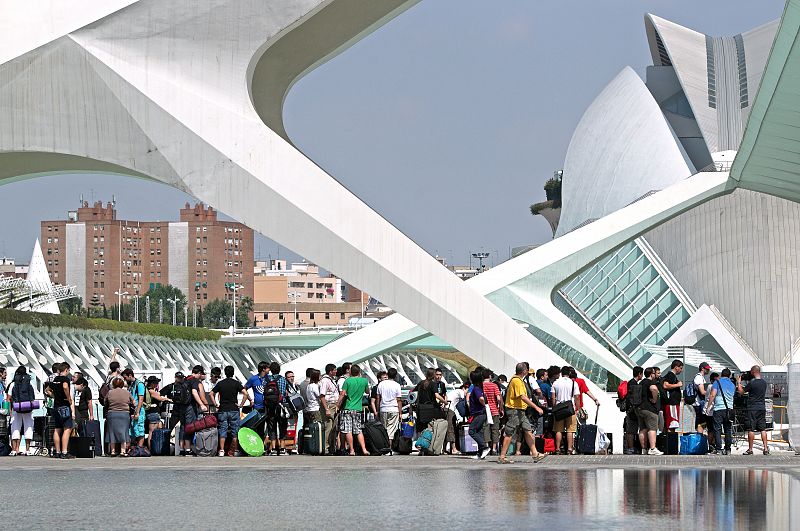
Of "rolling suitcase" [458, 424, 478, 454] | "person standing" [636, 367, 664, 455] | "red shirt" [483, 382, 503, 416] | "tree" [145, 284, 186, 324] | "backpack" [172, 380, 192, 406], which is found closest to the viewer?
"red shirt" [483, 382, 503, 416]

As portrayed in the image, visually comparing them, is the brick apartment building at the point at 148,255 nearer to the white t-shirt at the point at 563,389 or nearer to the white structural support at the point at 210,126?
the white structural support at the point at 210,126

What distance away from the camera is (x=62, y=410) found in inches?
619

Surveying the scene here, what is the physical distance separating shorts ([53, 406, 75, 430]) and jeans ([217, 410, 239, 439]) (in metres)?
1.81

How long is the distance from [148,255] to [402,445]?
150713mm

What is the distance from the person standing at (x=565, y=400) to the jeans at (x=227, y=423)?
389cm

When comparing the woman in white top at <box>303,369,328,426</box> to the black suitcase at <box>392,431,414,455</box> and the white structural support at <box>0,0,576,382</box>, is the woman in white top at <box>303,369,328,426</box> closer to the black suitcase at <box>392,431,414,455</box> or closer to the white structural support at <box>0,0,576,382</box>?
the black suitcase at <box>392,431,414,455</box>

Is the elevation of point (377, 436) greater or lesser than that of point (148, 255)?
lesser

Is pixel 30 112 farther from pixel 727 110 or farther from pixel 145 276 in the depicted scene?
pixel 145 276

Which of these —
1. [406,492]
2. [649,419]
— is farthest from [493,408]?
[406,492]

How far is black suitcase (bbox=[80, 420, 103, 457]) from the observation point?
16453 millimetres

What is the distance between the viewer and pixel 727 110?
52.9 metres

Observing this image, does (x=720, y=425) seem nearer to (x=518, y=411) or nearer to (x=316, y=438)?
(x=518, y=411)

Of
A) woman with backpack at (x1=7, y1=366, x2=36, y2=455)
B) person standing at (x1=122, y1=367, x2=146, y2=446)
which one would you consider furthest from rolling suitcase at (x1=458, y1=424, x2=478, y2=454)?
woman with backpack at (x1=7, y1=366, x2=36, y2=455)

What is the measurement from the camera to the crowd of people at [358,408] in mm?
15609
